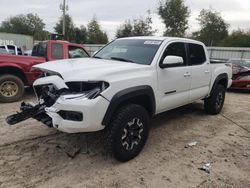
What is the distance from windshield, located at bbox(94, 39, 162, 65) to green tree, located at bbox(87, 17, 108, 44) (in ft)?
124

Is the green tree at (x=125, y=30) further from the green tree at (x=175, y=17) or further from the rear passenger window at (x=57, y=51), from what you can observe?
the rear passenger window at (x=57, y=51)

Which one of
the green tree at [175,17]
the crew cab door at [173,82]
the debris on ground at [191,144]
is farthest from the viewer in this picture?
the green tree at [175,17]

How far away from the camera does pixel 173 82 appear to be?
4.72 m

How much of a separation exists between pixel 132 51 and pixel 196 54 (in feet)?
5.54

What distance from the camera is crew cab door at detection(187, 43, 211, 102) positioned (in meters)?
5.44

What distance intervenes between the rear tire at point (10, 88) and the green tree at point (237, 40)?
33.1 metres

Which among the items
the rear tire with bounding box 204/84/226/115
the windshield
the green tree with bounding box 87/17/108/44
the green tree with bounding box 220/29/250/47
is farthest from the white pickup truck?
the green tree with bounding box 87/17/108/44

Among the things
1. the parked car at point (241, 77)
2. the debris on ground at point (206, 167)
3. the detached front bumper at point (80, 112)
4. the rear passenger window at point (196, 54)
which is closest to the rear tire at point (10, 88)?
the detached front bumper at point (80, 112)

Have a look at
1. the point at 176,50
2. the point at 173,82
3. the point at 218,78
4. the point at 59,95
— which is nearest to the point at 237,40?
the point at 218,78

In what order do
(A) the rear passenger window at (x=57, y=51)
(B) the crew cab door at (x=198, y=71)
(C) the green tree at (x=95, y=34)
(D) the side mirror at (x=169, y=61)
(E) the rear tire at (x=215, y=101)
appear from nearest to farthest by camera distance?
(D) the side mirror at (x=169, y=61) < (B) the crew cab door at (x=198, y=71) < (E) the rear tire at (x=215, y=101) < (A) the rear passenger window at (x=57, y=51) < (C) the green tree at (x=95, y=34)

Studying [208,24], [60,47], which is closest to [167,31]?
[208,24]

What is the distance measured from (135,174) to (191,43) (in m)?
3.17

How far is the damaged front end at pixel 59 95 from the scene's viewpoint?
3.40 metres

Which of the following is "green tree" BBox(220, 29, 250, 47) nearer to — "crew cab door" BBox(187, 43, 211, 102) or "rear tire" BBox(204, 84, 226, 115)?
"rear tire" BBox(204, 84, 226, 115)
